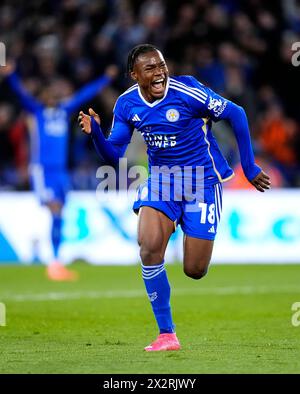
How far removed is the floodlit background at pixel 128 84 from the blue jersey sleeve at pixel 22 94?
2.01 meters

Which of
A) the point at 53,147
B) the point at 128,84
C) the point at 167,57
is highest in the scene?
the point at 167,57

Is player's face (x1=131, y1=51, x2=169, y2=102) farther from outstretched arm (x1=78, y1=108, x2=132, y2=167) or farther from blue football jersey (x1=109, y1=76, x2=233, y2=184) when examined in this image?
outstretched arm (x1=78, y1=108, x2=132, y2=167)

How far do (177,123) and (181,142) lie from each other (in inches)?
6.2

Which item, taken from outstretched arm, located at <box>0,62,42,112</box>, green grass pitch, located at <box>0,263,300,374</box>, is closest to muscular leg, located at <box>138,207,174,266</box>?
green grass pitch, located at <box>0,263,300,374</box>

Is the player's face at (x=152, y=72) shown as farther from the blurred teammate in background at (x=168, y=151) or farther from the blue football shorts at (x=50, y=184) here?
the blue football shorts at (x=50, y=184)

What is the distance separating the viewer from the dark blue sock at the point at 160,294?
7.50 meters

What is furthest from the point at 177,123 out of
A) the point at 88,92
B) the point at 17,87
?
the point at 88,92

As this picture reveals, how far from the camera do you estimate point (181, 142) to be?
7.77m

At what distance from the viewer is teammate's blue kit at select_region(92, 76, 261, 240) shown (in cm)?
768

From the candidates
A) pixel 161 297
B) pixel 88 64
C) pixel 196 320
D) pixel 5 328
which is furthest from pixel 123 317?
pixel 88 64

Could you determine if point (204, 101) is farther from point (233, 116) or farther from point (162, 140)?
point (162, 140)

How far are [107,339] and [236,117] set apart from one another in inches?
79.3

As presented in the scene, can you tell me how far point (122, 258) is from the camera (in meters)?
16.0

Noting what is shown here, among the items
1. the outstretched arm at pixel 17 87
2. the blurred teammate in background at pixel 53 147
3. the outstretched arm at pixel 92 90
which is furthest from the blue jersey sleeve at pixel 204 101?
the blurred teammate in background at pixel 53 147
